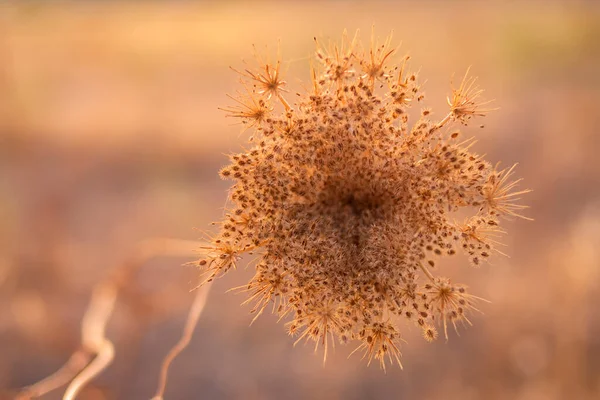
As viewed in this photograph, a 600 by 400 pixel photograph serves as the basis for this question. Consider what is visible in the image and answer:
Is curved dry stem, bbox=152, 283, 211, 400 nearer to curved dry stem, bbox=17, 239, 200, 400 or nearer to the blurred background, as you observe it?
curved dry stem, bbox=17, 239, 200, 400

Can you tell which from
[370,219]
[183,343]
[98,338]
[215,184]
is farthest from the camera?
[215,184]

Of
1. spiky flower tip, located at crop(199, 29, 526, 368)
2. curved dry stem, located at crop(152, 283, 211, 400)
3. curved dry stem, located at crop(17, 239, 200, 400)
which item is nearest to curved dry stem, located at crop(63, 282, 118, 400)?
curved dry stem, located at crop(17, 239, 200, 400)

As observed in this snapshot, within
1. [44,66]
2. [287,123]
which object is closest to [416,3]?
[44,66]

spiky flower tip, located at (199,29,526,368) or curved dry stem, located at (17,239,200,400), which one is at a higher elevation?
spiky flower tip, located at (199,29,526,368)

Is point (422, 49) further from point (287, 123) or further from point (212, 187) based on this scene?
point (287, 123)

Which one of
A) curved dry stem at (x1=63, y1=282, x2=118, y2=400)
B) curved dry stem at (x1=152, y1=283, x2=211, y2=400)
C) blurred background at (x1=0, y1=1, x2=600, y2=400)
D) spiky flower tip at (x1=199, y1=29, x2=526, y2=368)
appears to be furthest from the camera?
blurred background at (x1=0, y1=1, x2=600, y2=400)

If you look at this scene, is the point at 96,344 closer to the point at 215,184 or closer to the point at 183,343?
the point at 183,343

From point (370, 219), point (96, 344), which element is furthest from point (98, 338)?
point (370, 219)
